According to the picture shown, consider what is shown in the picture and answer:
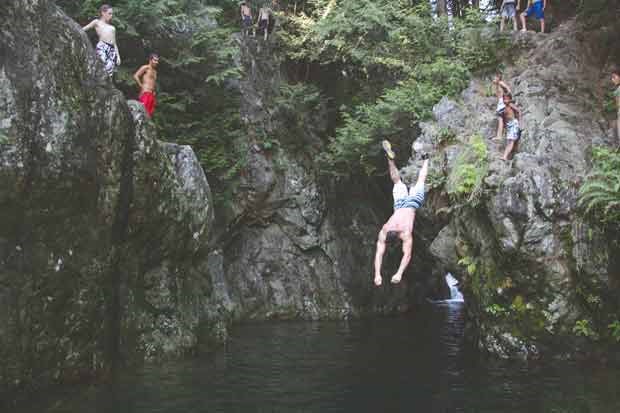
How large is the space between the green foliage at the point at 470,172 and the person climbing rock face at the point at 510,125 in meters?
0.60

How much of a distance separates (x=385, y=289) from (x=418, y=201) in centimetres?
1351

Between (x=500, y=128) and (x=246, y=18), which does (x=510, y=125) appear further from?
(x=246, y=18)

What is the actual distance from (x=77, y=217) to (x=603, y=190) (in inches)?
436

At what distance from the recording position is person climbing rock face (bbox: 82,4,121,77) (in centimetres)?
1287

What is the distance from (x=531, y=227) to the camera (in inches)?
498

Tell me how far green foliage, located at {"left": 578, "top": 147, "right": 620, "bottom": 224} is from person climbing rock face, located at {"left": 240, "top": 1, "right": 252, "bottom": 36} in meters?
15.2

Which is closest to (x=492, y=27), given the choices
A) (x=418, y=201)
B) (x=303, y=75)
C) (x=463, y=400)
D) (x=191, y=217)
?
(x=303, y=75)

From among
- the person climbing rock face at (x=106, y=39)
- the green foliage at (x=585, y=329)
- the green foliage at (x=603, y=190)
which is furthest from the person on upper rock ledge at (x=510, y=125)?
the person climbing rock face at (x=106, y=39)

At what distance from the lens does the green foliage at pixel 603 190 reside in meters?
11.4

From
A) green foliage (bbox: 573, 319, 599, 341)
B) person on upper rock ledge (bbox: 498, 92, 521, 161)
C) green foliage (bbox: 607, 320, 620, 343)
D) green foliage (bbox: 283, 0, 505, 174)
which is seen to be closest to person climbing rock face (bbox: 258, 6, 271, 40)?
green foliage (bbox: 283, 0, 505, 174)

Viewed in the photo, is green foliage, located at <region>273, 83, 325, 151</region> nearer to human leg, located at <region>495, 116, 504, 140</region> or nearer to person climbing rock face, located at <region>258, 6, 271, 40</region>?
person climbing rock face, located at <region>258, 6, 271, 40</region>

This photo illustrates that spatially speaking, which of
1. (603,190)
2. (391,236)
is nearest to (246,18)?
(391,236)

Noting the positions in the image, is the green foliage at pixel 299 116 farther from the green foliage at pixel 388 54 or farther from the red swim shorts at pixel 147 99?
the red swim shorts at pixel 147 99

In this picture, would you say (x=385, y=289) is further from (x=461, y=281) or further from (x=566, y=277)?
(x=566, y=277)
